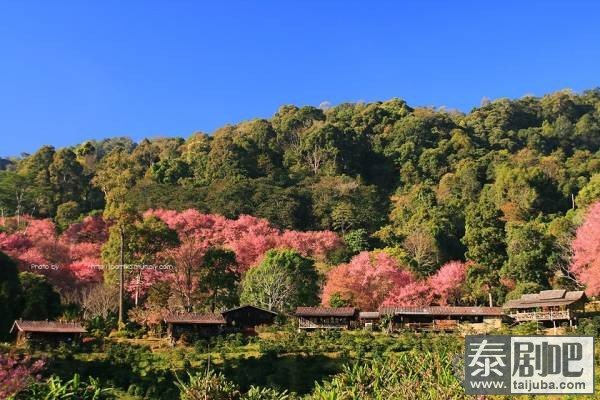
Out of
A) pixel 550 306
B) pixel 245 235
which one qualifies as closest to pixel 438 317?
pixel 550 306

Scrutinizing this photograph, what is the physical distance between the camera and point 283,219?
6212 centimetres

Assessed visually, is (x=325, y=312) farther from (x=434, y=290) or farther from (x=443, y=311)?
(x=434, y=290)

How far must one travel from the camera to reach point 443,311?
40.7 metres

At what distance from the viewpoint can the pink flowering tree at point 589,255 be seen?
126ft

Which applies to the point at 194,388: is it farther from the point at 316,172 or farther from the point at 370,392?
the point at 316,172

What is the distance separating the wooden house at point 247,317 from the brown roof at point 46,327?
9.20m

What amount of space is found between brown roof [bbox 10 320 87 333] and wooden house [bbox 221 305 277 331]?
362 inches

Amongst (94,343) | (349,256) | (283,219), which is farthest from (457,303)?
(94,343)

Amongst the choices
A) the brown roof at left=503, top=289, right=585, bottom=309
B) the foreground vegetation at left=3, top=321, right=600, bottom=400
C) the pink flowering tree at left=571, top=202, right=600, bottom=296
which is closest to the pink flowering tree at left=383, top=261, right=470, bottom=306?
the brown roof at left=503, top=289, right=585, bottom=309

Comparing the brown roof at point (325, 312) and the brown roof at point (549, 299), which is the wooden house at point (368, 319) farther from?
the brown roof at point (549, 299)

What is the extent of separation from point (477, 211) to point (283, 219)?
2081 centimetres

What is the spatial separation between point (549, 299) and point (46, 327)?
30225mm

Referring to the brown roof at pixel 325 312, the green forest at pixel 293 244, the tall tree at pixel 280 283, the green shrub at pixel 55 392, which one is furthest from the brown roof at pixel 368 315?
the green shrub at pixel 55 392

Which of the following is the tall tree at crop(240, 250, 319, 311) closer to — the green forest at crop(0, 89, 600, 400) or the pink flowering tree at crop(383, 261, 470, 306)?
the green forest at crop(0, 89, 600, 400)
